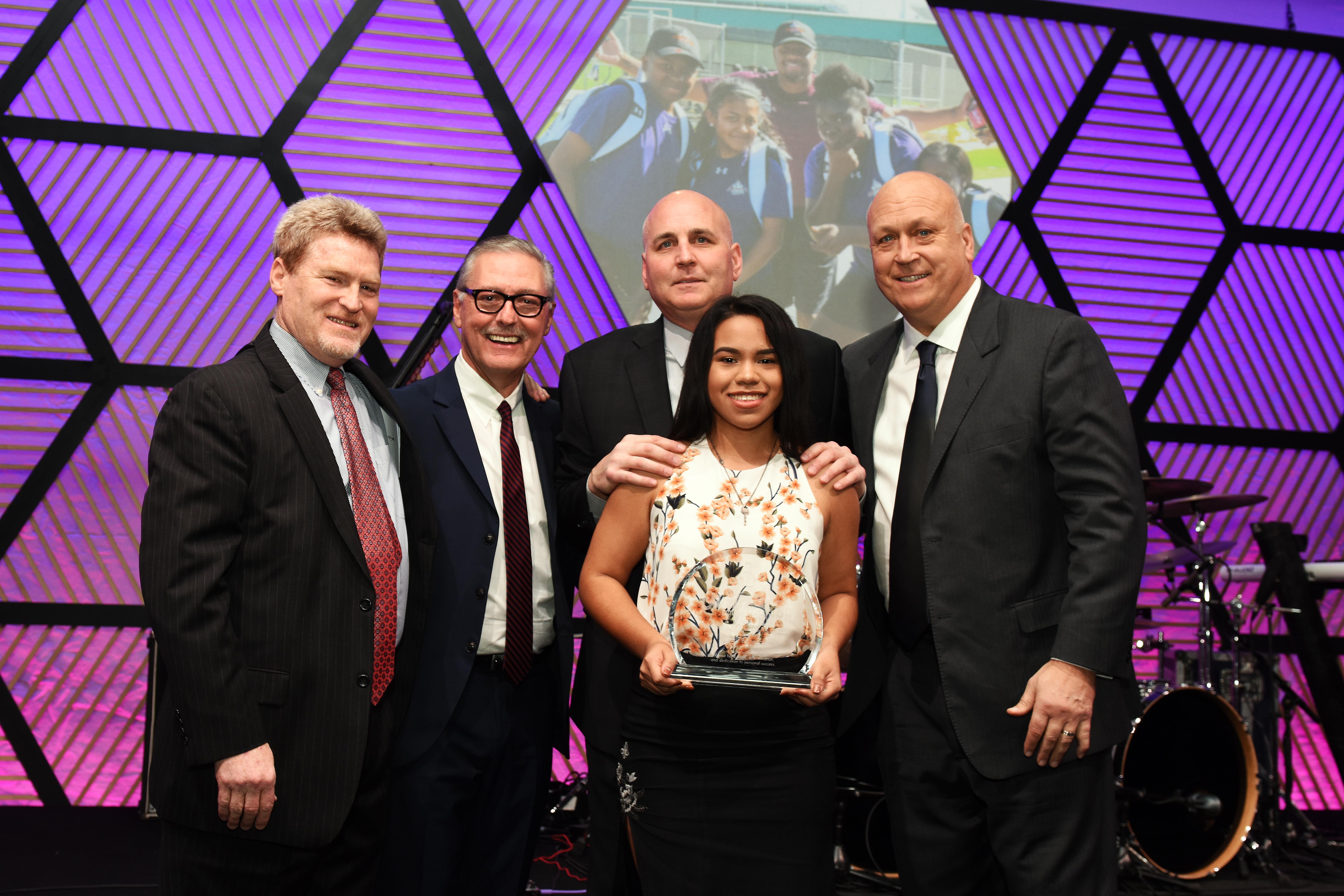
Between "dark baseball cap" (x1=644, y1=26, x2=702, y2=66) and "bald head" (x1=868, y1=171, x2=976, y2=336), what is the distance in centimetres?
258

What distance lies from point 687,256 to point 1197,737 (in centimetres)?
323

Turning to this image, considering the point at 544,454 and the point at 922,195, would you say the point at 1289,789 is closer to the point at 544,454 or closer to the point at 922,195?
the point at 922,195

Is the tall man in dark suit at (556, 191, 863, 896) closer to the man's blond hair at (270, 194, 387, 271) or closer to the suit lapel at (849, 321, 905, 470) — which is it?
the suit lapel at (849, 321, 905, 470)

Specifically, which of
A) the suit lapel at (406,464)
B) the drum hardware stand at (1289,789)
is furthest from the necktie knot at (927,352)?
the drum hardware stand at (1289,789)

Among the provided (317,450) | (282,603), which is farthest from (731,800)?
(317,450)

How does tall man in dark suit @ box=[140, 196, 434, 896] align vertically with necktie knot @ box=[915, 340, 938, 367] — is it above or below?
below

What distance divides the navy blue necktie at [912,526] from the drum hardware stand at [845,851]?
1.78 meters

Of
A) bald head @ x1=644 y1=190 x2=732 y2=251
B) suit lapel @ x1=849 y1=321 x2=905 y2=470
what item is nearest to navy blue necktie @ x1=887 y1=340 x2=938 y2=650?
suit lapel @ x1=849 y1=321 x2=905 y2=470

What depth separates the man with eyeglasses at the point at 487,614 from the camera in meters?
2.07

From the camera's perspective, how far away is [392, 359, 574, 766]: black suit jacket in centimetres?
208

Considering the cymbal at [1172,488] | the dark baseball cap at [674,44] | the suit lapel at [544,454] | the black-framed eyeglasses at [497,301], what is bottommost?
the suit lapel at [544,454]

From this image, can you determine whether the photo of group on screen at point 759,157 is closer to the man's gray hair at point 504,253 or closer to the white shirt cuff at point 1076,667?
the man's gray hair at point 504,253

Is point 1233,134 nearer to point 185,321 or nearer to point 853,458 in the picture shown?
point 853,458

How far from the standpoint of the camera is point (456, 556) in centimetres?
216
